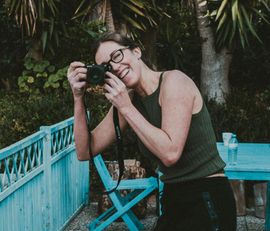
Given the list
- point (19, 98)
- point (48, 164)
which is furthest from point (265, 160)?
point (19, 98)

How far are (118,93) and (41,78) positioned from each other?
7.26 m

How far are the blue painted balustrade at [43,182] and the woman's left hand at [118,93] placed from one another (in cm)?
151

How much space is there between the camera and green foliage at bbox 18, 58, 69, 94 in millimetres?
8953

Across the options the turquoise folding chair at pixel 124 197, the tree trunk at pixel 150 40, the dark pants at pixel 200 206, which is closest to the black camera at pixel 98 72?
the dark pants at pixel 200 206

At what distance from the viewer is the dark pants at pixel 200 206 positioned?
229 cm

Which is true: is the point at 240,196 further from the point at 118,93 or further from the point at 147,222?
the point at 118,93

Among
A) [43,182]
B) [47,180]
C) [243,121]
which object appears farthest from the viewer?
[243,121]

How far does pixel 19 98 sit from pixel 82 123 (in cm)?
699

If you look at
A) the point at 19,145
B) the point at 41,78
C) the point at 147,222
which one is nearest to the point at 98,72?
the point at 19,145

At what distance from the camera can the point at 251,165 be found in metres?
4.53

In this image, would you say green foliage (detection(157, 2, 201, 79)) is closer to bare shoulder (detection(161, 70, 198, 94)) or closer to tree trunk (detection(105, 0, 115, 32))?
tree trunk (detection(105, 0, 115, 32))

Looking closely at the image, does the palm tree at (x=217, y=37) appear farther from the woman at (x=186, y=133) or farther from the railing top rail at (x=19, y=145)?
the woman at (x=186, y=133)

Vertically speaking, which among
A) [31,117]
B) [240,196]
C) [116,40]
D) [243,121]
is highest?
[116,40]

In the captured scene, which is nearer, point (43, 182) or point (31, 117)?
point (43, 182)
